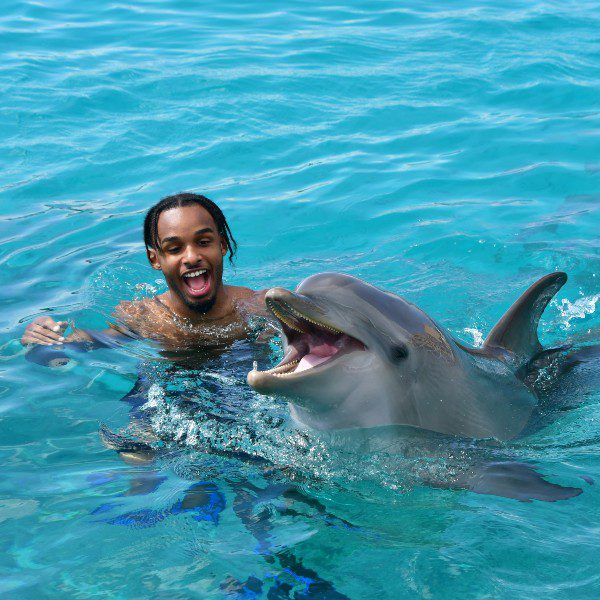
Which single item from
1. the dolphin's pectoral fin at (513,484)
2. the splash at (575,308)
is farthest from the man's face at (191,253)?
the splash at (575,308)

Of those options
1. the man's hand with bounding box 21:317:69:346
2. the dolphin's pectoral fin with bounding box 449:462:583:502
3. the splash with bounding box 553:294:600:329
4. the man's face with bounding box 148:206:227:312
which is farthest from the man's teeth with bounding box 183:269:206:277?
the splash with bounding box 553:294:600:329

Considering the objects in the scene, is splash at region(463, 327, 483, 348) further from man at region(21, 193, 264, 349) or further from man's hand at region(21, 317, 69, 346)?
man's hand at region(21, 317, 69, 346)

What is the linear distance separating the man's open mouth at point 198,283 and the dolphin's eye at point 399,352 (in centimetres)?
253

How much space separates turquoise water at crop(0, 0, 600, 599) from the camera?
4438 millimetres

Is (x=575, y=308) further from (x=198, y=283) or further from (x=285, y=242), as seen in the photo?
(x=198, y=283)

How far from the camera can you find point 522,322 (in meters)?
5.58

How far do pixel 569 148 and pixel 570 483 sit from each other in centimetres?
769

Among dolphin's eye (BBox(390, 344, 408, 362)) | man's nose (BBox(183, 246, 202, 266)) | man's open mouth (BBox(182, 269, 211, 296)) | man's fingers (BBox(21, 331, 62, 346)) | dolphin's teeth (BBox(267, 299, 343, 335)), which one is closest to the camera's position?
dolphin's teeth (BBox(267, 299, 343, 335))

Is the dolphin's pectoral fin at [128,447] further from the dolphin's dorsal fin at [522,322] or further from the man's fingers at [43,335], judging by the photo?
the dolphin's dorsal fin at [522,322]

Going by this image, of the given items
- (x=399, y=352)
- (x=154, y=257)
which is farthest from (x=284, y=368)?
(x=154, y=257)

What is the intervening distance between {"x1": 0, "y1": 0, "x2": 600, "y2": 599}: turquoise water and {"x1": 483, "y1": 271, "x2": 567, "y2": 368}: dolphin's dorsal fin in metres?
0.41

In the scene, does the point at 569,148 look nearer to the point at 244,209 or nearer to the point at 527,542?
the point at 244,209

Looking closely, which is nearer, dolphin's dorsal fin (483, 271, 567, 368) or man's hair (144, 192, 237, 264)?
dolphin's dorsal fin (483, 271, 567, 368)

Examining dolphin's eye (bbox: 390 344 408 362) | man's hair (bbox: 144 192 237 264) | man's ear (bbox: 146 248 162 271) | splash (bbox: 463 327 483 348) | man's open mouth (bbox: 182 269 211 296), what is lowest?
splash (bbox: 463 327 483 348)
